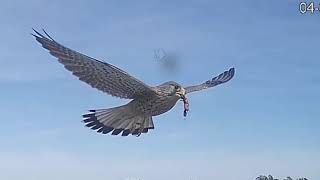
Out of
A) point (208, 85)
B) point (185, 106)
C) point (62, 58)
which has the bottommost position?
point (185, 106)

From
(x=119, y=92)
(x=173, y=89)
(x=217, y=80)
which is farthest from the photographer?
(x=217, y=80)

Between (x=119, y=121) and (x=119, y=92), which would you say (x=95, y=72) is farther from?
(x=119, y=121)

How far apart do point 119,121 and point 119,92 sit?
147 mm

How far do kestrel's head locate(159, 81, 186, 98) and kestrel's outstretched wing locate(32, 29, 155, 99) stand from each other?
71 millimetres

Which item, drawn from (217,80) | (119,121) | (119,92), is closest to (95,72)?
(119,92)

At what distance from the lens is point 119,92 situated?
255 cm

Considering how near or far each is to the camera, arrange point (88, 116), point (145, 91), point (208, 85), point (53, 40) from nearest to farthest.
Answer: point (53, 40) → point (145, 91) → point (88, 116) → point (208, 85)

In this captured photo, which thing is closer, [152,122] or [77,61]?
[77,61]

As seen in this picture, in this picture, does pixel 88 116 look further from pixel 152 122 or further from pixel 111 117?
pixel 152 122

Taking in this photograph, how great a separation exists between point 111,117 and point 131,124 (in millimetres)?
122

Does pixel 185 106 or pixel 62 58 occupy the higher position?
pixel 62 58

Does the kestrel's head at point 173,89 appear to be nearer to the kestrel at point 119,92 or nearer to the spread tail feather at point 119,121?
the kestrel at point 119,92

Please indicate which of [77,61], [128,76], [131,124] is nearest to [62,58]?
[77,61]

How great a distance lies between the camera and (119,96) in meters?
2.59
